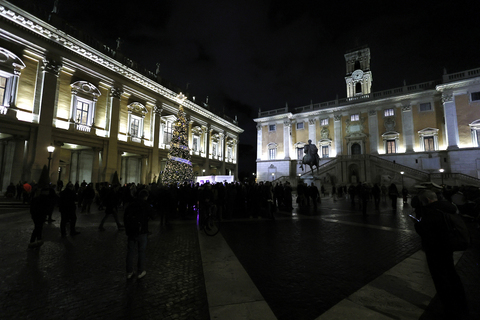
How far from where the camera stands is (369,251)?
215 inches

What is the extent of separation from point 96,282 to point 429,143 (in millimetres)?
41351

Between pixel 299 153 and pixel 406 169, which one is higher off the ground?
pixel 299 153

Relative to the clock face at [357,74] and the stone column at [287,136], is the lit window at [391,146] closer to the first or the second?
the stone column at [287,136]

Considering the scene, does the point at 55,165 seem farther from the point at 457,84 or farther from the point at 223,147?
the point at 457,84

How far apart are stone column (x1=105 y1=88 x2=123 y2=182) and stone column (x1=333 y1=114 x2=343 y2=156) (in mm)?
33197

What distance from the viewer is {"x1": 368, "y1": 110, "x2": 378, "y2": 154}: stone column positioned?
117 ft

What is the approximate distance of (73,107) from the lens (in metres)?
19.3

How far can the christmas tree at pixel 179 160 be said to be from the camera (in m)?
19.3

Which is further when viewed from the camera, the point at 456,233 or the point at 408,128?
the point at 408,128

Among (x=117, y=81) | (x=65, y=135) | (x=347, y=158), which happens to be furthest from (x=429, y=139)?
(x=65, y=135)

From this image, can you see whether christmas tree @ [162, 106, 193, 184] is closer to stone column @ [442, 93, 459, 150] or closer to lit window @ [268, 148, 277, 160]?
lit window @ [268, 148, 277, 160]

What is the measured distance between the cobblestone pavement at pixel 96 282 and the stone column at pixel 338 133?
121 ft

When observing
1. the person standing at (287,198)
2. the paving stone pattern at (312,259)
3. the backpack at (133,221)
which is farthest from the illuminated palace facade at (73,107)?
the paving stone pattern at (312,259)

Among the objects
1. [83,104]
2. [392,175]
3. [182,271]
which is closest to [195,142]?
[83,104]
